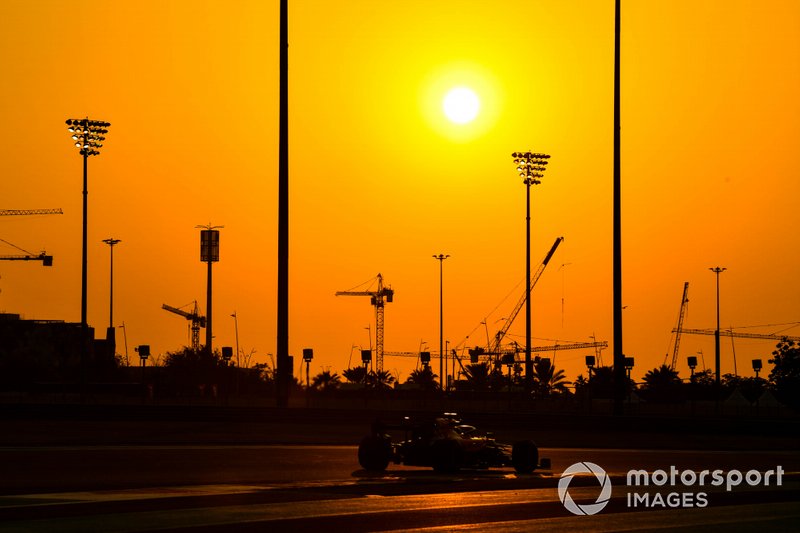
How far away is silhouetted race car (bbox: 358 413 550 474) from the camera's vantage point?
28.2 metres

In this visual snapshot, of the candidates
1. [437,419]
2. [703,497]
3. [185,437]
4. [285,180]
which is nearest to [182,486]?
[437,419]

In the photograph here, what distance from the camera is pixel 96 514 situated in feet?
61.8

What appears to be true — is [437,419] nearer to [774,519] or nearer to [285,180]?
[774,519]

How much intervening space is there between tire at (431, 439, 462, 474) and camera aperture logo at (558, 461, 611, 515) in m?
2.28

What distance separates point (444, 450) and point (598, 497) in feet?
19.3

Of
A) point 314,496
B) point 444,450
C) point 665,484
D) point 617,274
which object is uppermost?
point 617,274

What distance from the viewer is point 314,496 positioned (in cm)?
2178

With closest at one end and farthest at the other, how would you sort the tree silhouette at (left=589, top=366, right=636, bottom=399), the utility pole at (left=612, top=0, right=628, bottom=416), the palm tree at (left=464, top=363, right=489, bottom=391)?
1. the utility pole at (left=612, top=0, right=628, bottom=416)
2. the tree silhouette at (left=589, top=366, right=636, bottom=399)
3. the palm tree at (left=464, top=363, right=489, bottom=391)

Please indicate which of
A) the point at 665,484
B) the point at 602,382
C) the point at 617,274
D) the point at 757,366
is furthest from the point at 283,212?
the point at 602,382

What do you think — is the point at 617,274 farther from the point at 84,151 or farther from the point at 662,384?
the point at 662,384

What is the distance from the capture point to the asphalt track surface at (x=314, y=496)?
18.5 meters

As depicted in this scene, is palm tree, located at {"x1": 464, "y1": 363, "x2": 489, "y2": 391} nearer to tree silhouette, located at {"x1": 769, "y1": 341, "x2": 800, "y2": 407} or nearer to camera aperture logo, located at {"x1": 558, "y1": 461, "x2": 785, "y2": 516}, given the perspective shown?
tree silhouette, located at {"x1": 769, "y1": 341, "x2": 800, "y2": 407}

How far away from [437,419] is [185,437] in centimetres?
1198

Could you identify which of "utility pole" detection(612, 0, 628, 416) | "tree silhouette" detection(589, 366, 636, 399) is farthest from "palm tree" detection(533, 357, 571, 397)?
"utility pole" detection(612, 0, 628, 416)
